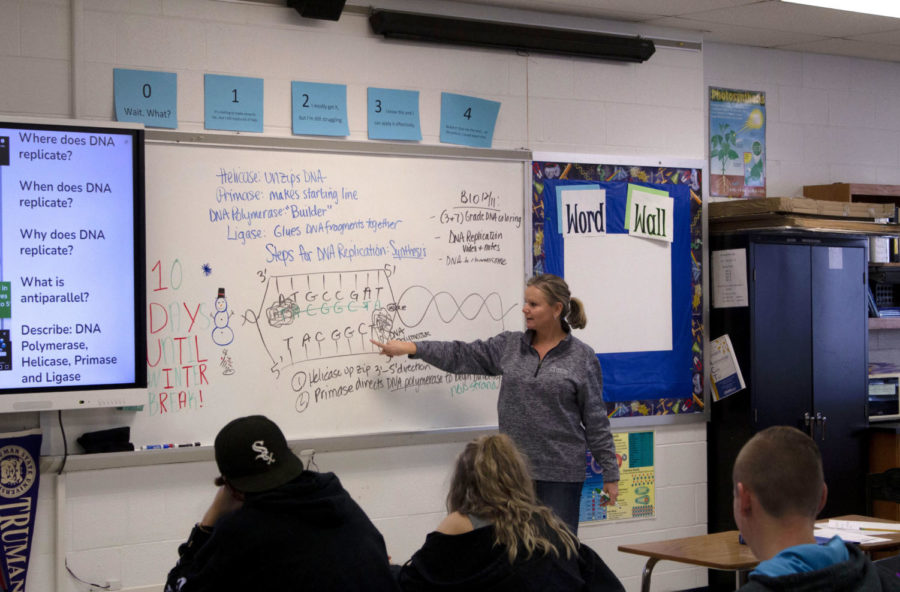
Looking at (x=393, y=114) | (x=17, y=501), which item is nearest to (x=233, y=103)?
(x=393, y=114)

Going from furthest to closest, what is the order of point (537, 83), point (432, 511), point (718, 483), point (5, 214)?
point (718, 483) → point (537, 83) → point (432, 511) → point (5, 214)

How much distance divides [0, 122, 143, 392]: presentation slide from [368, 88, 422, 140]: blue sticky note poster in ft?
3.35

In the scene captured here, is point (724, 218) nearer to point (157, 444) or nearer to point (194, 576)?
point (157, 444)

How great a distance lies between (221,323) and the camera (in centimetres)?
360

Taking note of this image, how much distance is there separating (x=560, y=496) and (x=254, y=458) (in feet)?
5.92

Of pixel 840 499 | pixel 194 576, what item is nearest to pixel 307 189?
pixel 194 576

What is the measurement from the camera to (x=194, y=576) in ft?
6.59

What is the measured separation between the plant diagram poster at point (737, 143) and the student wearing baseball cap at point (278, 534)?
340 centimetres

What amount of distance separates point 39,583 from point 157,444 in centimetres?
64

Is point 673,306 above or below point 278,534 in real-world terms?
above

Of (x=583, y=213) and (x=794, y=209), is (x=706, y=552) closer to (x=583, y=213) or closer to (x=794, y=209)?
(x=583, y=213)

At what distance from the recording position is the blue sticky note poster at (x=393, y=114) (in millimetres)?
3883

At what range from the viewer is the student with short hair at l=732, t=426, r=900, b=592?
5.08 ft

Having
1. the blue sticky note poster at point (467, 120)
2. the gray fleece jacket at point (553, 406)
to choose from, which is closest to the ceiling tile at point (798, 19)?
the blue sticky note poster at point (467, 120)
